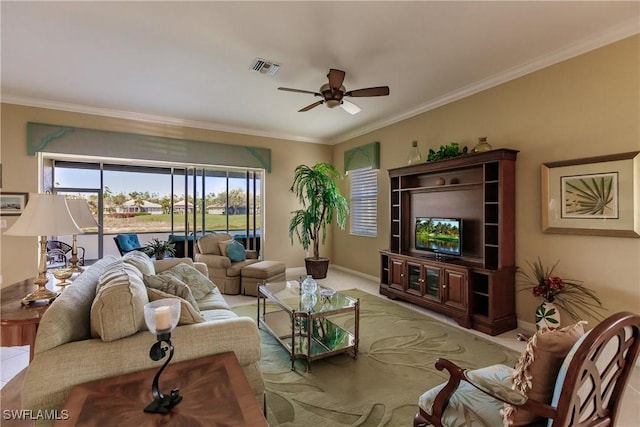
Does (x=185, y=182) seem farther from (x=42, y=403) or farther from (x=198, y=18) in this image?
(x=42, y=403)

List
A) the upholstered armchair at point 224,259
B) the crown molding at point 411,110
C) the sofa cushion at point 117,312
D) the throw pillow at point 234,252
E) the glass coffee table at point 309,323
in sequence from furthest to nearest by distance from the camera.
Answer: the throw pillow at point 234,252 < the upholstered armchair at point 224,259 < the crown molding at point 411,110 < the glass coffee table at point 309,323 < the sofa cushion at point 117,312

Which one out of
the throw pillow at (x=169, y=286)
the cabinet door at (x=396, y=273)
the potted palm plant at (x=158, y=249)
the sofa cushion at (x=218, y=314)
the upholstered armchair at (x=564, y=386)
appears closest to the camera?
the upholstered armchair at (x=564, y=386)

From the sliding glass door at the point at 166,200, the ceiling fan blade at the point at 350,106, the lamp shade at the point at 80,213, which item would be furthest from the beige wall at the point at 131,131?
the ceiling fan blade at the point at 350,106

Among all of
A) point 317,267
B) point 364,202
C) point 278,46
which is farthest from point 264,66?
point 317,267

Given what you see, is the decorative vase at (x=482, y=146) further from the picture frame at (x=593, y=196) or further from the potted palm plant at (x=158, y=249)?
the potted palm plant at (x=158, y=249)

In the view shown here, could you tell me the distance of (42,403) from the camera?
4.16ft

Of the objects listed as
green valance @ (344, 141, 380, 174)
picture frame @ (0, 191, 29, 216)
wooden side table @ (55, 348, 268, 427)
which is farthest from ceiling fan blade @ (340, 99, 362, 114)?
picture frame @ (0, 191, 29, 216)

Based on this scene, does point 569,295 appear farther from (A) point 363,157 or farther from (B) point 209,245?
(B) point 209,245

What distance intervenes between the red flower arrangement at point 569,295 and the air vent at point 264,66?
146 inches

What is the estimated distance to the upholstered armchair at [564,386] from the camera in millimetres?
1051

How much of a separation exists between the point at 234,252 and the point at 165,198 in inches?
80.9

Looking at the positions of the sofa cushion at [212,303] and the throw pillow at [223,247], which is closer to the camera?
the sofa cushion at [212,303]

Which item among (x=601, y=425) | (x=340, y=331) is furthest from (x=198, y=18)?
(x=601, y=425)

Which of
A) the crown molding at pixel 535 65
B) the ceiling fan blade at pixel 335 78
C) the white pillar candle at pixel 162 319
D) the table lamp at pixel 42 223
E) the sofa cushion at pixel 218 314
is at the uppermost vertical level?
the crown molding at pixel 535 65
